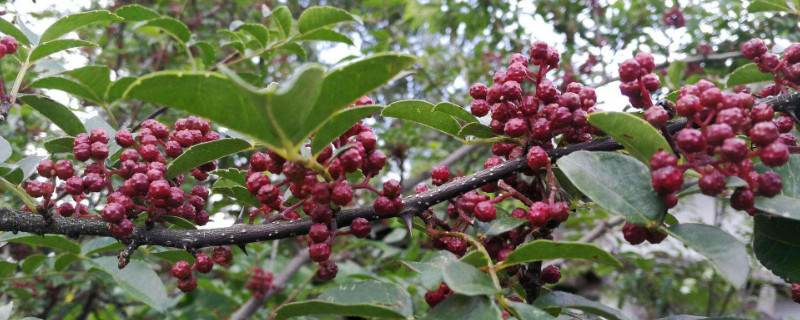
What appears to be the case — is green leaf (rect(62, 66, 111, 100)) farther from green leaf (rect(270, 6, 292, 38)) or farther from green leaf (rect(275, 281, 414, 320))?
green leaf (rect(275, 281, 414, 320))

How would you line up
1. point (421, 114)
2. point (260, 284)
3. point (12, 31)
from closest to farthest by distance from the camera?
point (421, 114) < point (12, 31) < point (260, 284)

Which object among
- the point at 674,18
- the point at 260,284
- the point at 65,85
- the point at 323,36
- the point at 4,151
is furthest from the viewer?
the point at 674,18

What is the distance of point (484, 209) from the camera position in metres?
0.99

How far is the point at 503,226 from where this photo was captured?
0.95 meters

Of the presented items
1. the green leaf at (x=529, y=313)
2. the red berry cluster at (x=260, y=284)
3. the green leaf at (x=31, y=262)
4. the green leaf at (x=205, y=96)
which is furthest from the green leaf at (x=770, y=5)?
the red berry cluster at (x=260, y=284)

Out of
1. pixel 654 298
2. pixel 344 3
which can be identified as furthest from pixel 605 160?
pixel 344 3

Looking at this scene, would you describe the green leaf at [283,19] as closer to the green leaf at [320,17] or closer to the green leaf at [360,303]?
the green leaf at [320,17]

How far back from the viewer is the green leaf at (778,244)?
90 cm

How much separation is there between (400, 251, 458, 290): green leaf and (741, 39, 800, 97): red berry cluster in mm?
790

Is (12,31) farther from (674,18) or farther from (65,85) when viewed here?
(674,18)

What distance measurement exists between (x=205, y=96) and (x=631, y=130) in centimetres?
61

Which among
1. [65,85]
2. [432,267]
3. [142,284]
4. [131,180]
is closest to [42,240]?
[142,284]

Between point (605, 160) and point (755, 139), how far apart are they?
22 centimetres

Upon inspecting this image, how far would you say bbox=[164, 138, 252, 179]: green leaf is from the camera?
0.98m
